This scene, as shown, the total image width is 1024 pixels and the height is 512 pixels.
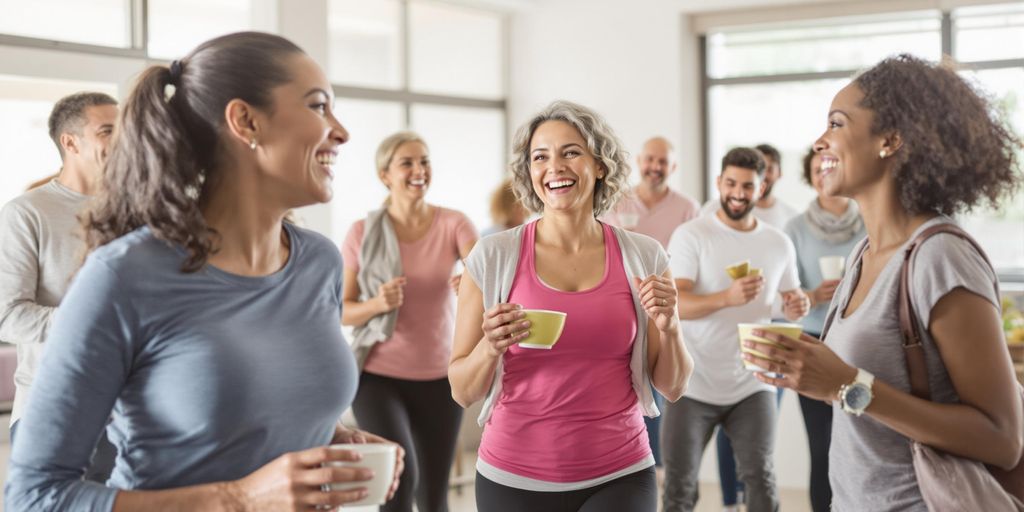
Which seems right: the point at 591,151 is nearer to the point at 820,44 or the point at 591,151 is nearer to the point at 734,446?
the point at 734,446

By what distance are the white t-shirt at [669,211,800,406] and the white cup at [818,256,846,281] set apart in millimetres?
116

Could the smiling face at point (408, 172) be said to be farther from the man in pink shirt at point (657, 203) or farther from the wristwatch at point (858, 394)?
the wristwatch at point (858, 394)

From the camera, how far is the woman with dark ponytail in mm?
1214

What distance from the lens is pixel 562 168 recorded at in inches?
97.6

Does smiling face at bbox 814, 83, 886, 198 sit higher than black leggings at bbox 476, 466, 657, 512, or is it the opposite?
smiling face at bbox 814, 83, 886, 198

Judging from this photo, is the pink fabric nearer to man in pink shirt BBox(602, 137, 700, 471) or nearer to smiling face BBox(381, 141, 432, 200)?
smiling face BBox(381, 141, 432, 200)

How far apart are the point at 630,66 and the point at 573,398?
5.40 metres

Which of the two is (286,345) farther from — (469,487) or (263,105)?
(469,487)

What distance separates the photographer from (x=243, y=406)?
1335 mm

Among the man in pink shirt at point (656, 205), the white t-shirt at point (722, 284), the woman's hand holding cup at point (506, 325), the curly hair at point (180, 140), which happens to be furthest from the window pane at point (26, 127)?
the curly hair at point (180, 140)

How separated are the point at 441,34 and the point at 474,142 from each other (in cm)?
85

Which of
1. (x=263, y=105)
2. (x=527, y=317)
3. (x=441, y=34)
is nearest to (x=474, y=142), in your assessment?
(x=441, y=34)

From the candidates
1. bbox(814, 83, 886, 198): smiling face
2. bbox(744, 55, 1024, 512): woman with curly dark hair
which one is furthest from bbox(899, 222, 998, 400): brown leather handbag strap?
bbox(814, 83, 886, 198): smiling face

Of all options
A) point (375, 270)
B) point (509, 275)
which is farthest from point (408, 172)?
point (509, 275)
